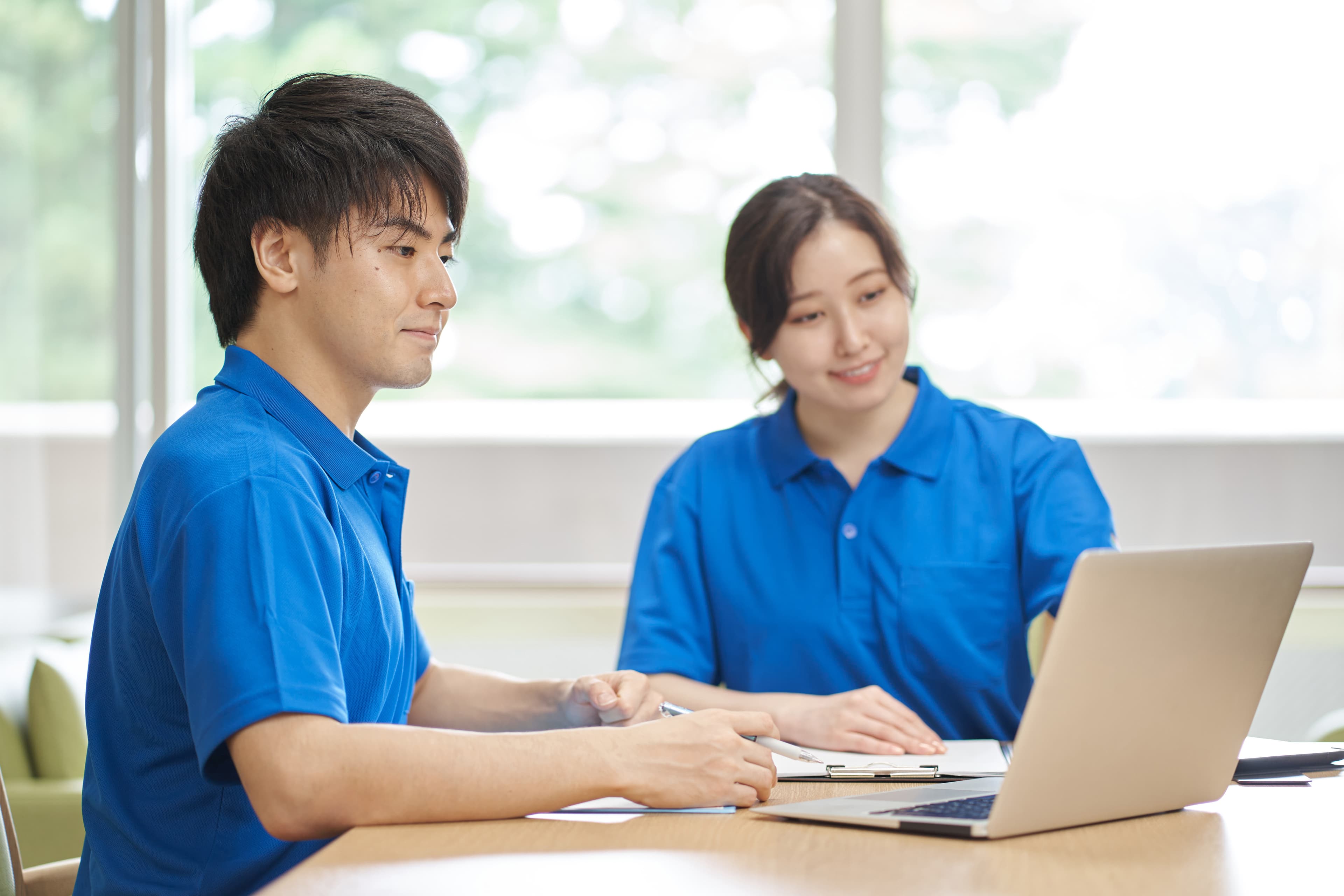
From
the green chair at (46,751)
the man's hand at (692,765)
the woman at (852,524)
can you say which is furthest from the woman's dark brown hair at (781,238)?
the green chair at (46,751)

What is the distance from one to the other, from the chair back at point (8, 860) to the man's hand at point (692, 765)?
63cm

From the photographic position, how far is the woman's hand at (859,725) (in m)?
1.31

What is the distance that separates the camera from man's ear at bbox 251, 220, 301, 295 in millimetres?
1145

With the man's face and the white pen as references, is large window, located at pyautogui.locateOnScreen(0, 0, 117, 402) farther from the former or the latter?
the white pen

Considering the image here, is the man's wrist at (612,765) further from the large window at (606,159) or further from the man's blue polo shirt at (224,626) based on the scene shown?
the large window at (606,159)

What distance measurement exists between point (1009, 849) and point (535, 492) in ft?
7.42

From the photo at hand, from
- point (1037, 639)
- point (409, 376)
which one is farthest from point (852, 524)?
point (409, 376)

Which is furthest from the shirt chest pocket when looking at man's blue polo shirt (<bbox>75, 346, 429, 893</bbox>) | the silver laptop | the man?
man's blue polo shirt (<bbox>75, 346, 429, 893</bbox>)

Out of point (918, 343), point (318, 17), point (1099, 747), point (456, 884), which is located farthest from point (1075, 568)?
point (318, 17)

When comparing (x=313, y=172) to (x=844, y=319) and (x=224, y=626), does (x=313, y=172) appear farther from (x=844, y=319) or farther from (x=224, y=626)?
(x=844, y=319)

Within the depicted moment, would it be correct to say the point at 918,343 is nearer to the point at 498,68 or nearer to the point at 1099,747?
the point at 498,68

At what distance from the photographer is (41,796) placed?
2.08 m

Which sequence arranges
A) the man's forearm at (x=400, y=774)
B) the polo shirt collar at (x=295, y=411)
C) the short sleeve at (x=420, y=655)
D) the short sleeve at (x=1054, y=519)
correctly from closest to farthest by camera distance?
the man's forearm at (x=400, y=774) → the polo shirt collar at (x=295, y=411) → the short sleeve at (x=420, y=655) → the short sleeve at (x=1054, y=519)

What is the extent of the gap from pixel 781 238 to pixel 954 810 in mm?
1032
